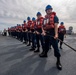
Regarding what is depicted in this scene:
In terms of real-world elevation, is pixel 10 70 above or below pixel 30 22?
below

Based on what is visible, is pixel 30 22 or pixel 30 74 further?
pixel 30 22

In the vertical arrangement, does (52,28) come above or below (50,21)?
below

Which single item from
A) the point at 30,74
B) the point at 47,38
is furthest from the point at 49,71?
the point at 47,38

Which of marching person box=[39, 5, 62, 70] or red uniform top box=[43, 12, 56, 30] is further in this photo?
red uniform top box=[43, 12, 56, 30]

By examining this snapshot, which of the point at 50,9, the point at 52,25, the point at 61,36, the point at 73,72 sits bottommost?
the point at 73,72

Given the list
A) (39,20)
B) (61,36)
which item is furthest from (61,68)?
(61,36)

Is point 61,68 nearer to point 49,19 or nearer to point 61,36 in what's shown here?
point 49,19

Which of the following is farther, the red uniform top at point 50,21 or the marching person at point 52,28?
the red uniform top at point 50,21

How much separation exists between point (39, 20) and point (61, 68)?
345 centimetres

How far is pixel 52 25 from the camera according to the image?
5289mm

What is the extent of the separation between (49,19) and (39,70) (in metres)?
1.89

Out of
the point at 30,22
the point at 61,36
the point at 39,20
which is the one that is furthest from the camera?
the point at 30,22

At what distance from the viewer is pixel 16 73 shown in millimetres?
4266

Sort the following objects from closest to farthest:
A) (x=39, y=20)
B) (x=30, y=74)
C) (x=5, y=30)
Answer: (x=30, y=74), (x=39, y=20), (x=5, y=30)
